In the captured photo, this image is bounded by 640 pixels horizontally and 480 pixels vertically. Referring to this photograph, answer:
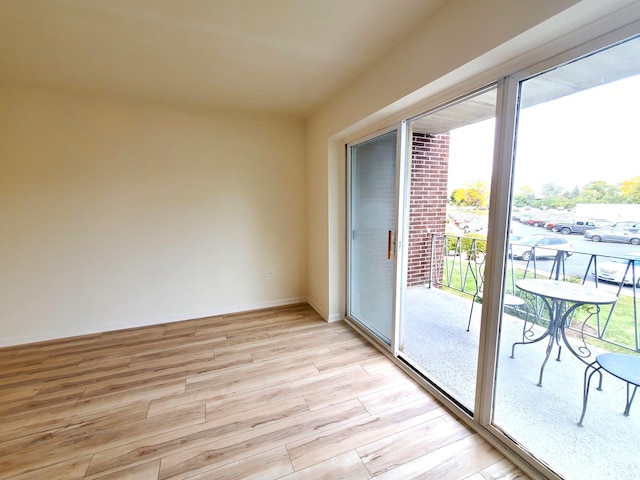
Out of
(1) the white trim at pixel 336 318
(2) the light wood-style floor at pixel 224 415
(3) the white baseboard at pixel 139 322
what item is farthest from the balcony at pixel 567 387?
(3) the white baseboard at pixel 139 322

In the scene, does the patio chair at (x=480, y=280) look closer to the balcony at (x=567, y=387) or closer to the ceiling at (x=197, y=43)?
the balcony at (x=567, y=387)

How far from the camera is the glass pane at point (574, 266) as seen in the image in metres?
1.13

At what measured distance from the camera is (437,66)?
1584 millimetres

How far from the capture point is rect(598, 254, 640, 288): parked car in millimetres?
1110

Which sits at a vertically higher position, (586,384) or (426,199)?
(426,199)

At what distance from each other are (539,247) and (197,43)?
2553 mm

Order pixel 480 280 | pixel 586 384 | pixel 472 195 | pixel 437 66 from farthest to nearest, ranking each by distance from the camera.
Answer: pixel 480 280 < pixel 472 195 < pixel 437 66 < pixel 586 384

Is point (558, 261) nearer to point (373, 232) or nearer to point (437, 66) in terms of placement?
point (437, 66)

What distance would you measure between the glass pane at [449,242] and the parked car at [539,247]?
0.79 feet

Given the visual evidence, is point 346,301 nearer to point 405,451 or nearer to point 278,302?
point 278,302

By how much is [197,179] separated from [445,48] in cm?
281

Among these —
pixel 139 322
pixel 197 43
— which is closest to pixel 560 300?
pixel 197 43

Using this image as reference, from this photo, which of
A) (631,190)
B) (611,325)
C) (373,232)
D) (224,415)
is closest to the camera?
(631,190)

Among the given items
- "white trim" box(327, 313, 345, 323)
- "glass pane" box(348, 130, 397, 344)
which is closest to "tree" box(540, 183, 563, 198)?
"glass pane" box(348, 130, 397, 344)
